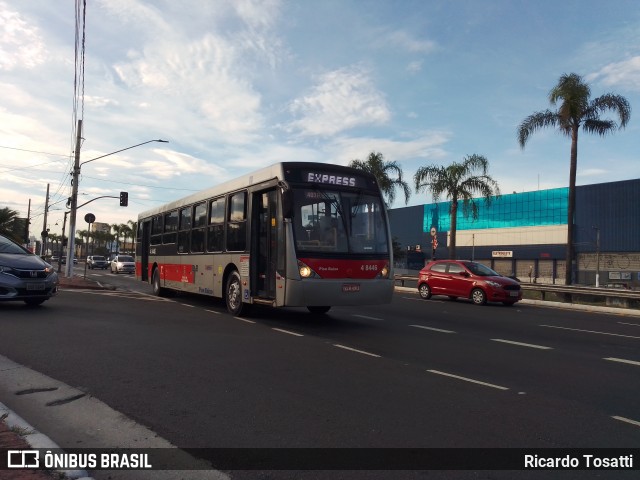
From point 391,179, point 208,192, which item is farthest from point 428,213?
point 208,192

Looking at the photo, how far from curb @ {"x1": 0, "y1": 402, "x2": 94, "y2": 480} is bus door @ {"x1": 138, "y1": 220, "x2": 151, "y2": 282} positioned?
15.4 m

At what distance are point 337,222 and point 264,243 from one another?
171 cm

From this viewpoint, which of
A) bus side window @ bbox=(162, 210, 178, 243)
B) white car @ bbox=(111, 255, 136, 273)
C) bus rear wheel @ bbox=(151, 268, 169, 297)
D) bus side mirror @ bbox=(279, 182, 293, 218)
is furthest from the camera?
white car @ bbox=(111, 255, 136, 273)

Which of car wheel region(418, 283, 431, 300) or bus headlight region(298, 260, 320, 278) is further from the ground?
bus headlight region(298, 260, 320, 278)

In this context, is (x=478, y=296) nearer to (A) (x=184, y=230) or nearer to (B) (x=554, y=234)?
(A) (x=184, y=230)

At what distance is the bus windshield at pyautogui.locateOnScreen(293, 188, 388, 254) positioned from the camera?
1036 cm

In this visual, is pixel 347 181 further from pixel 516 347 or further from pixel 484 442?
pixel 484 442

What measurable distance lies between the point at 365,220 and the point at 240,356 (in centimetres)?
433

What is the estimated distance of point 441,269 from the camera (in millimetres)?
21609

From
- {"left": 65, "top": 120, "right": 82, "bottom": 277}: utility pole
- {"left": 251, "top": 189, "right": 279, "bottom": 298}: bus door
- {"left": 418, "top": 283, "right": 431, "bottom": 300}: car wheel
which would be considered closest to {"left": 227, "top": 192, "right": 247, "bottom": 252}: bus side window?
{"left": 251, "top": 189, "right": 279, "bottom": 298}: bus door

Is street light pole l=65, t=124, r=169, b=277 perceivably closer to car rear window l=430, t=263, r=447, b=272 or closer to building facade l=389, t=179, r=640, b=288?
car rear window l=430, t=263, r=447, b=272

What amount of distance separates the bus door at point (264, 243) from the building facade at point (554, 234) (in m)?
48.3

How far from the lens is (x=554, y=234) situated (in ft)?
211

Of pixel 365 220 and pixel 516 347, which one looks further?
pixel 365 220
